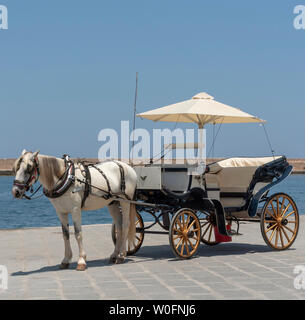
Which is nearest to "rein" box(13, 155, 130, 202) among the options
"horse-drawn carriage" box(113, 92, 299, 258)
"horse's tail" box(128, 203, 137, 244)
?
"horse's tail" box(128, 203, 137, 244)

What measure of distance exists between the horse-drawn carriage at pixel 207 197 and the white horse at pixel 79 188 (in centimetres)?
35

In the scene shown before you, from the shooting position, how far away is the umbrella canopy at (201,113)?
34.2ft

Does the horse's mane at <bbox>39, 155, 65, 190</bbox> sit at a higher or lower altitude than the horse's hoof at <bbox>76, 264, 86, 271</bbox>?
higher

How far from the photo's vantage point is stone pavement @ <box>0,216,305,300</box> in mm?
7172

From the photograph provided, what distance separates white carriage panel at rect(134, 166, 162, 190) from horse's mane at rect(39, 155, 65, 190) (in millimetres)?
1656

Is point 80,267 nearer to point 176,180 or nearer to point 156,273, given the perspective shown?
point 156,273

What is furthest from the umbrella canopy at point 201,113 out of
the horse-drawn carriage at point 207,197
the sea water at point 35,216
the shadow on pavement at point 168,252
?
the sea water at point 35,216

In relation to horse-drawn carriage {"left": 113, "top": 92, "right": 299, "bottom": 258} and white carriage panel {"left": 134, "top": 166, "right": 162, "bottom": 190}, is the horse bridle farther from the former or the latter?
white carriage panel {"left": 134, "top": 166, "right": 162, "bottom": 190}

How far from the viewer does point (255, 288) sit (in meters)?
7.42

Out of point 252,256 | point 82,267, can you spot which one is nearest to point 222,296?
point 82,267

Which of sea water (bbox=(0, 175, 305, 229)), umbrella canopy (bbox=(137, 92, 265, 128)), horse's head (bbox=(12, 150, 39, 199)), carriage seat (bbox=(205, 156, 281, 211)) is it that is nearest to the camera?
horse's head (bbox=(12, 150, 39, 199))

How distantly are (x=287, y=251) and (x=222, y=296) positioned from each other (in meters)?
4.11

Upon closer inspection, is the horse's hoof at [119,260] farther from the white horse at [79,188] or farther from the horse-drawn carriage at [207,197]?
the horse-drawn carriage at [207,197]
